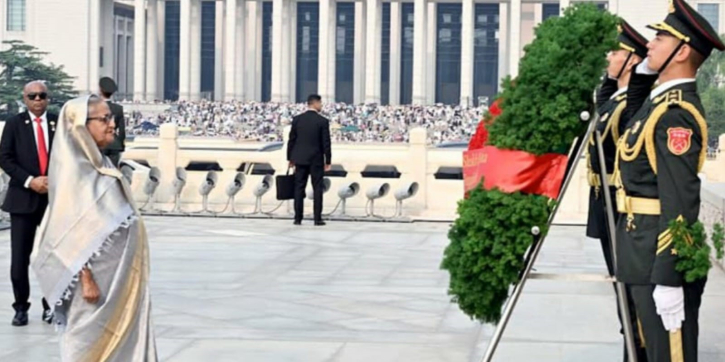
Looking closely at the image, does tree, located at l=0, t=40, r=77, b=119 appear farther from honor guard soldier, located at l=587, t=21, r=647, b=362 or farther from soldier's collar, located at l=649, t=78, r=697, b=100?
soldier's collar, located at l=649, t=78, r=697, b=100

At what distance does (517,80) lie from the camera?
646cm

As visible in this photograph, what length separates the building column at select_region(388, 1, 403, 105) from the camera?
113125mm

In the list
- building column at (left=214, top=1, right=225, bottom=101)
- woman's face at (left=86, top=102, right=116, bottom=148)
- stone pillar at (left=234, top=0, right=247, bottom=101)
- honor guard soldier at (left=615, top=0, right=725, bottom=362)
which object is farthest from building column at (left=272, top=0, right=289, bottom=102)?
honor guard soldier at (left=615, top=0, right=725, bottom=362)

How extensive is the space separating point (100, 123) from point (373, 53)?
99.2 m

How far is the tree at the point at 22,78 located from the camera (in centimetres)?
8319

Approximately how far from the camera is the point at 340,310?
37.3 feet

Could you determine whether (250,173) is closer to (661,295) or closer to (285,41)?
(661,295)

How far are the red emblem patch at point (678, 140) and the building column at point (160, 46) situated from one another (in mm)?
110744

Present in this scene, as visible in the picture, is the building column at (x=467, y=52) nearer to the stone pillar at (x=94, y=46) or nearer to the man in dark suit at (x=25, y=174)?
the stone pillar at (x=94, y=46)

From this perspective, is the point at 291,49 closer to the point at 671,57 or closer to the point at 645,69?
the point at 645,69

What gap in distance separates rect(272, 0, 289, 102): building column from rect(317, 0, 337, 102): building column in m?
2.86

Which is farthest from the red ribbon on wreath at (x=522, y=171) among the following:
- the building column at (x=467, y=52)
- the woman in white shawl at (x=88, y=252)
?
the building column at (x=467, y=52)

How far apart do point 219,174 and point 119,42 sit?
9862 cm

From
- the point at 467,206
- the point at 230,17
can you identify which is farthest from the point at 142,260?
the point at 230,17
